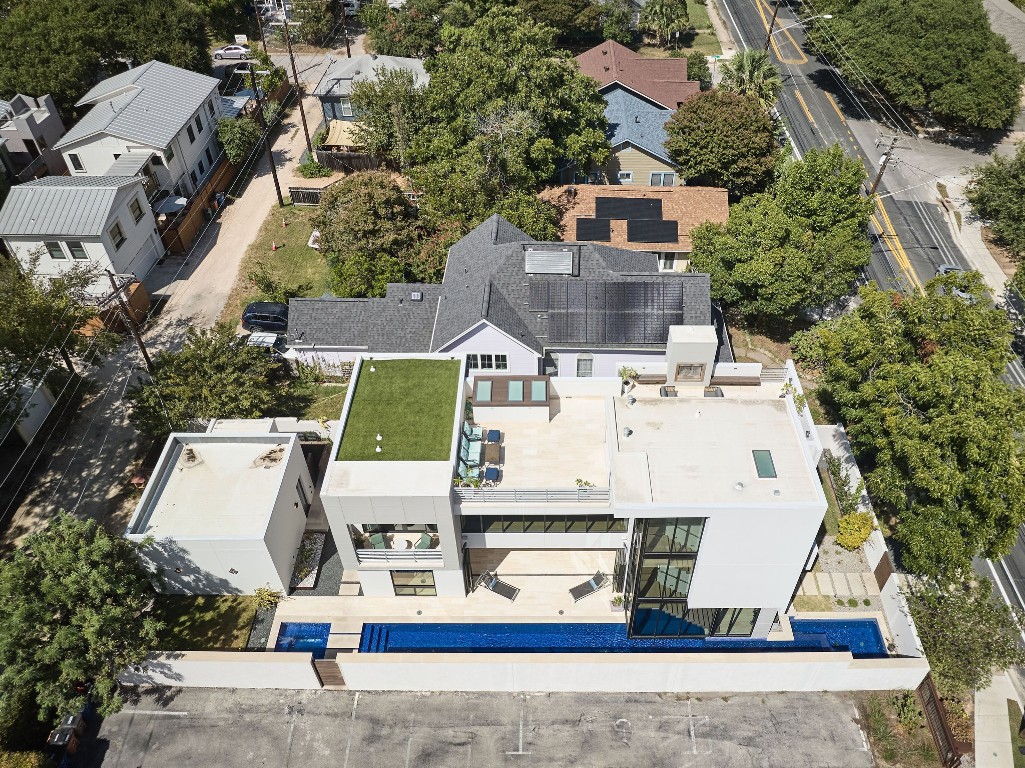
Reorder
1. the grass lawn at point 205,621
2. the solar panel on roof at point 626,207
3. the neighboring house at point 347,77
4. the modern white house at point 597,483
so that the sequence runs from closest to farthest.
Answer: the modern white house at point 597,483
the grass lawn at point 205,621
the solar panel on roof at point 626,207
the neighboring house at point 347,77

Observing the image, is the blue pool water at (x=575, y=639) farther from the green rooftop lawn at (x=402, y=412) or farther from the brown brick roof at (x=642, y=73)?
the brown brick roof at (x=642, y=73)

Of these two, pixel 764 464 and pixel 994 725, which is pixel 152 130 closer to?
pixel 764 464

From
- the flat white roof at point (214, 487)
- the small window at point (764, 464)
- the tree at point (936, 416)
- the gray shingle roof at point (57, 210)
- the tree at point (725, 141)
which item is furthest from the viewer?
the tree at point (725, 141)

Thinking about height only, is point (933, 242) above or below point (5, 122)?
below

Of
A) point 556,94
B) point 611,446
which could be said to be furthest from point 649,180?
point 611,446

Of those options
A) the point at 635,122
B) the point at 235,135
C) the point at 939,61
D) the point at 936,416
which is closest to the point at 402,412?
the point at 936,416

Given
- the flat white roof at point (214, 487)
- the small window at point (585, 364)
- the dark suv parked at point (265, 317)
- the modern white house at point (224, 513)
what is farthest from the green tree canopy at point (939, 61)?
the flat white roof at point (214, 487)

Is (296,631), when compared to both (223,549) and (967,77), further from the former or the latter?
(967,77)

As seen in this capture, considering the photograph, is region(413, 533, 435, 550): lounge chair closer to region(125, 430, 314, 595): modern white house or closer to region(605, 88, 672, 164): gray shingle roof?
region(125, 430, 314, 595): modern white house
